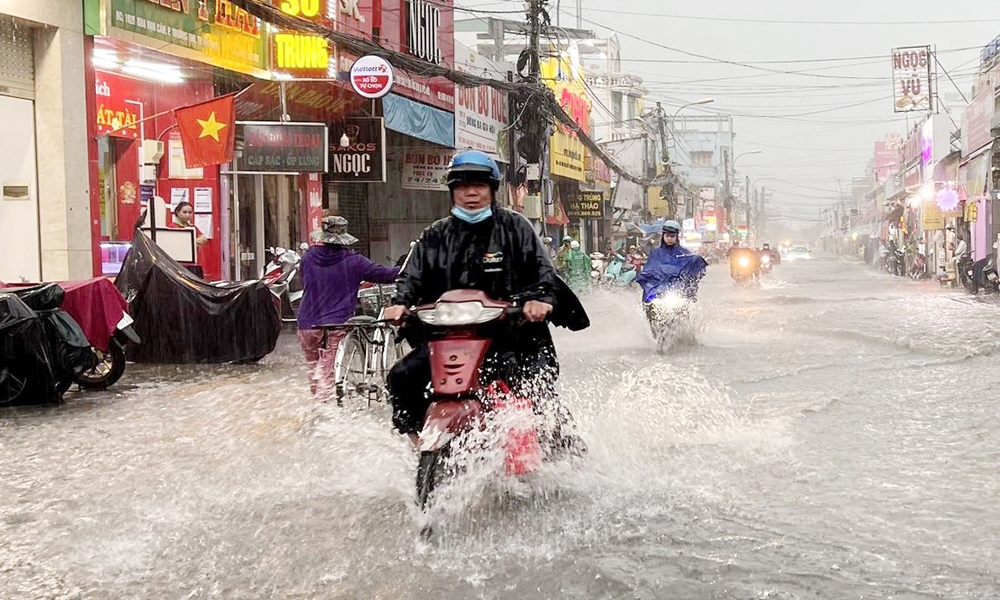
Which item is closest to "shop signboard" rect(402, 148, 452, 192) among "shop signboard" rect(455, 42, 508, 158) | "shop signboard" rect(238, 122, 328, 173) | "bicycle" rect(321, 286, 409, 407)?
"shop signboard" rect(455, 42, 508, 158)

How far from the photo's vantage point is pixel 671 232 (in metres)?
12.8

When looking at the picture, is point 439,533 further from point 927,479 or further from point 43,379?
point 43,379

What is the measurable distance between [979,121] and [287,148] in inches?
936

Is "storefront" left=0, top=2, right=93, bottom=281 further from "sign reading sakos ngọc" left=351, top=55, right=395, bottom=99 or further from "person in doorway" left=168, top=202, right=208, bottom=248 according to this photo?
"sign reading sakos ngọc" left=351, top=55, right=395, bottom=99

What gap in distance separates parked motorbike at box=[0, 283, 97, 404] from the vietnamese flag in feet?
16.2

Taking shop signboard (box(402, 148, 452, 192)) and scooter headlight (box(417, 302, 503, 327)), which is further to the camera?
shop signboard (box(402, 148, 452, 192))

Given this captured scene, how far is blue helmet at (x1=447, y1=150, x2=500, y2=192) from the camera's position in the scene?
16.0 feet

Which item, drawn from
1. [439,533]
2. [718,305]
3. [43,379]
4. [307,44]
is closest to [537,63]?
[718,305]

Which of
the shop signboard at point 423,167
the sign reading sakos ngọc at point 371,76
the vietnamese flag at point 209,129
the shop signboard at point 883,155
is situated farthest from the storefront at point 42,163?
the shop signboard at point 883,155

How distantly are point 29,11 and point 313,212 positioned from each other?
7.91 metres

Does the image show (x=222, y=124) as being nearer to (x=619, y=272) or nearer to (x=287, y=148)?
(x=287, y=148)

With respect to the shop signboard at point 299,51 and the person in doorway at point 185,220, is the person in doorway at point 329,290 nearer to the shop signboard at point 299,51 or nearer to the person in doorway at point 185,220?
the person in doorway at point 185,220

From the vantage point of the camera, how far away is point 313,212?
64.3ft

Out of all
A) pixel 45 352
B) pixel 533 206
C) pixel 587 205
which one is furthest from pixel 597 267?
pixel 45 352
